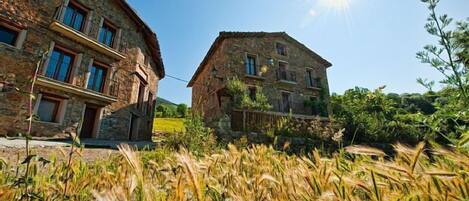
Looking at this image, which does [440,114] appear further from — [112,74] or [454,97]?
[112,74]

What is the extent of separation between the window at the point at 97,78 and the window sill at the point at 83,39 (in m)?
1.02

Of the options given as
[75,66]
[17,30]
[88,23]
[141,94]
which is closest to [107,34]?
[88,23]

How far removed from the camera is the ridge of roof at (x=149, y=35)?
14656 mm

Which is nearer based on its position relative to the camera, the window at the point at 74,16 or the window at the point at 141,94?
the window at the point at 74,16

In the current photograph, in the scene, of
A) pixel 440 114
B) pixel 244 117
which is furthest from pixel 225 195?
pixel 244 117

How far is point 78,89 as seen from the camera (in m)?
11.3

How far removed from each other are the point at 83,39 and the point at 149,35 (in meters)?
5.16

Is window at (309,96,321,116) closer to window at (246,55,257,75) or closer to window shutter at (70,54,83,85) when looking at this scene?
window at (246,55,257,75)

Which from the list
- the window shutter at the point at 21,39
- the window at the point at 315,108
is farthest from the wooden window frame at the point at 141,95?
the window at the point at 315,108

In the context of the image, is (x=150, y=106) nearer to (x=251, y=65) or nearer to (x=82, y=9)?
(x=82, y=9)

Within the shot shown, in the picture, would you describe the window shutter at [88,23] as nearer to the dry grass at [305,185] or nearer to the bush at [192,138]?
the bush at [192,138]

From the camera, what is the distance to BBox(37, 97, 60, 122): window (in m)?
10.4

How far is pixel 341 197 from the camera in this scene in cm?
78

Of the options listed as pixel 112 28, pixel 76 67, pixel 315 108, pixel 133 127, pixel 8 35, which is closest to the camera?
pixel 8 35
